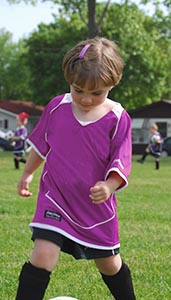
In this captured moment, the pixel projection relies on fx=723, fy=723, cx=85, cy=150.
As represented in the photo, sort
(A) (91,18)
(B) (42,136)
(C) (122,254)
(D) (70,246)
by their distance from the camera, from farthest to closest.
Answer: (A) (91,18) < (C) (122,254) < (B) (42,136) < (D) (70,246)

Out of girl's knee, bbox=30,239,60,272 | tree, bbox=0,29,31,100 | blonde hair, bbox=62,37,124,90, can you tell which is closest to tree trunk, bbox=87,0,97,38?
blonde hair, bbox=62,37,124,90

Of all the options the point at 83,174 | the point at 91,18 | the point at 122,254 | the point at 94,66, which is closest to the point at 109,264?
the point at 83,174

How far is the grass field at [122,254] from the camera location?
520 cm

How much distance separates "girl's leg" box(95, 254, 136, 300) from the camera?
161 inches

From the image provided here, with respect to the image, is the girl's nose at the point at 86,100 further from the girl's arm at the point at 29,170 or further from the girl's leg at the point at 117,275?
the girl's leg at the point at 117,275

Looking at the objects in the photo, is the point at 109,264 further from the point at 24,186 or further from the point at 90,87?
the point at 90,87

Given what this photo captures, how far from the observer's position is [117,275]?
4.19 m

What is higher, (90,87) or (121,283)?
(90,87)

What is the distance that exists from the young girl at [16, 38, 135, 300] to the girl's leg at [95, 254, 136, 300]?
11mm

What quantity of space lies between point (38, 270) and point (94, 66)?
44.0 inches

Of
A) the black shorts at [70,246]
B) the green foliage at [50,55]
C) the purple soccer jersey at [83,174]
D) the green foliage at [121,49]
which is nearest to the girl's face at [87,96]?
the purple soccer jersey at [83,174]

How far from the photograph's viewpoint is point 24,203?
1101 cm

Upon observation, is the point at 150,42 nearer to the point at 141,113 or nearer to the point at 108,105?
the point at 141,113

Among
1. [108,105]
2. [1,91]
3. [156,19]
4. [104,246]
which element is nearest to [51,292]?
[104,246]
